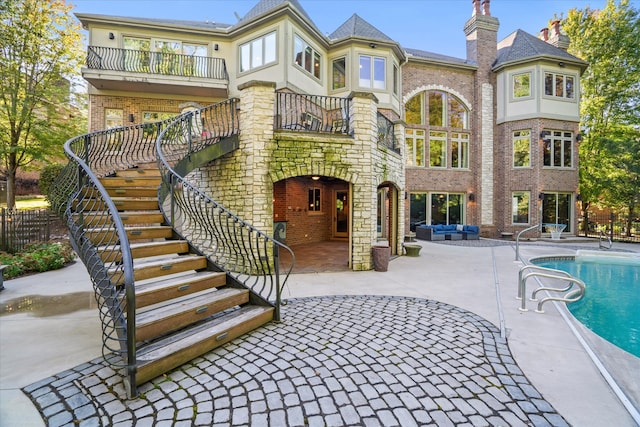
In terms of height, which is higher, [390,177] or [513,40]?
[513,40]

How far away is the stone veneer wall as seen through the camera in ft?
21.0

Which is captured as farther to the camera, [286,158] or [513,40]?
[513,40]

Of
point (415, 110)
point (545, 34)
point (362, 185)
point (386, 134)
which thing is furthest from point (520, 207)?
point (362, 185)

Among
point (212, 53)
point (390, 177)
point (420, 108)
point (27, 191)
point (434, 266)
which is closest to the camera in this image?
point (434, 266)

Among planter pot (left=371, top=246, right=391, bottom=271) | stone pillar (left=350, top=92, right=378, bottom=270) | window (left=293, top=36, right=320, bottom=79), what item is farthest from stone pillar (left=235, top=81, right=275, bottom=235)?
window (left=293, top=36, right=320, bottom=79)

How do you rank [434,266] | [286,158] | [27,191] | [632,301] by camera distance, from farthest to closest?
[27,191] → [434,266] → [286,158] → [632,301]

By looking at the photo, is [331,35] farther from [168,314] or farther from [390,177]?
[168,314]

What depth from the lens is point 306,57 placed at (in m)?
12.0

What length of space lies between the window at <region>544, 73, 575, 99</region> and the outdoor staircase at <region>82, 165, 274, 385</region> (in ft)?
57.7

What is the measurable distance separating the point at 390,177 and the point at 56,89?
51.2 ft

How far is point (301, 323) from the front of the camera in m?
3.74

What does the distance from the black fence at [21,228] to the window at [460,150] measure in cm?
1692

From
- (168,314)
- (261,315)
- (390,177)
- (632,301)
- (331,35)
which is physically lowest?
(632,301)

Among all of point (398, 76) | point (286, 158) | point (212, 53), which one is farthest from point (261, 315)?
point (398, 76)
